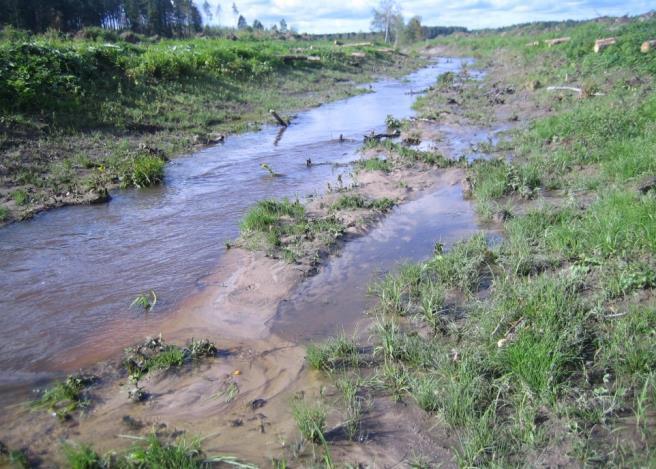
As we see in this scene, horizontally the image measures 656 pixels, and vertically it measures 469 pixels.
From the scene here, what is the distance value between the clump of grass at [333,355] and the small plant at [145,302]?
7.06 feet

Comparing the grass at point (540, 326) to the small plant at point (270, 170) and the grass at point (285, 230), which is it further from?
the small plant at point (270, 170)

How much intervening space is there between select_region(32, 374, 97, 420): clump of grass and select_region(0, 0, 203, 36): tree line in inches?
1456

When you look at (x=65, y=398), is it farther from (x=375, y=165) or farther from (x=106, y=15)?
(x=106, y=15)

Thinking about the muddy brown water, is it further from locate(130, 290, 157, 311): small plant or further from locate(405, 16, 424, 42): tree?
locate(405, 16, 424, 42): tree

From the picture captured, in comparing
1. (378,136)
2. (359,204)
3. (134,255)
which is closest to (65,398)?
(134,255)

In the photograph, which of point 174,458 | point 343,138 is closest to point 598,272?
point 174,458

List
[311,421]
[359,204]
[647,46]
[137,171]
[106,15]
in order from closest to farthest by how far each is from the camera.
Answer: [311,421]
[359,204]
[137,171]
[647,46]
[106,15]

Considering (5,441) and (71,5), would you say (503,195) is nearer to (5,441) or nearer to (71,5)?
(5,441)

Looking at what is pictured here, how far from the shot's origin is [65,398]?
3.97m

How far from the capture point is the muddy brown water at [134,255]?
4.93 metres

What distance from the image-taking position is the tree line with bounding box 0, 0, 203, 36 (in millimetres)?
36781

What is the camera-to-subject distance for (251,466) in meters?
3.25

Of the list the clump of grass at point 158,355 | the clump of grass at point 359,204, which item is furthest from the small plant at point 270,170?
the clump of grass at point 158,355

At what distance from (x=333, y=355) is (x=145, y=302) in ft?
8.09
